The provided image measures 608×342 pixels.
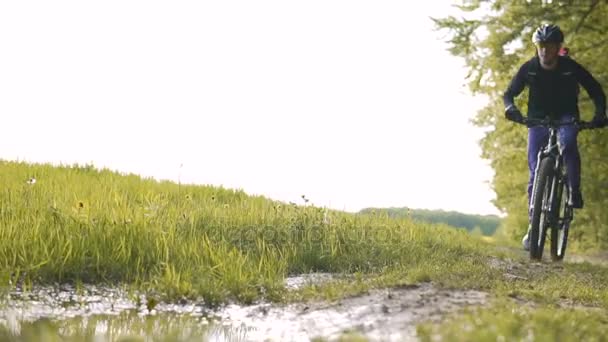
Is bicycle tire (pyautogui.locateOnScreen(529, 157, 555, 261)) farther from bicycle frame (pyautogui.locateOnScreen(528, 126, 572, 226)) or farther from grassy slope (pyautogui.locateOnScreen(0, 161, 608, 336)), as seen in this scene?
grassy slope (pyautogui.locateOnScreen(0, 161, 608, 336))

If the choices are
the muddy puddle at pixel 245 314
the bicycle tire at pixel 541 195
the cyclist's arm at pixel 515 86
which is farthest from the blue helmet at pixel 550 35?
the muddy puddle at pixel 245 314

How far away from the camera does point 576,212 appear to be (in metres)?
19.0

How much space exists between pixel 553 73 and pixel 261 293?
18.5ft

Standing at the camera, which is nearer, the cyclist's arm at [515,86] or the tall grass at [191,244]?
the tall grass at [191,244]

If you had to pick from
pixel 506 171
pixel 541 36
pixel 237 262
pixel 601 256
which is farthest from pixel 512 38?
pixel 237 262

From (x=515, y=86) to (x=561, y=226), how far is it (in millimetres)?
1939

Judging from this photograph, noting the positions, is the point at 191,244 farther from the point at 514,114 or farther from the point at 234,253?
the point at 514,114

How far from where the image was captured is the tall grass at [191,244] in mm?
5824

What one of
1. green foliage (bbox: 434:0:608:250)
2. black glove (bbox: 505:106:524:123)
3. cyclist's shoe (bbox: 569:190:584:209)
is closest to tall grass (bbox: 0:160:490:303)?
cyclist's shoe (bbox: 569:190:584:209)

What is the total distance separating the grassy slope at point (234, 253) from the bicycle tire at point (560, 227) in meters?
0.48

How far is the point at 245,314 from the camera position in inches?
193

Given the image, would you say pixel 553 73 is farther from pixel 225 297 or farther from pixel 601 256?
pixel 601 256

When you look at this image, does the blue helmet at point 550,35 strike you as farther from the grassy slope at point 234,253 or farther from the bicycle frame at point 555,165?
the grassy slope at point 234,253

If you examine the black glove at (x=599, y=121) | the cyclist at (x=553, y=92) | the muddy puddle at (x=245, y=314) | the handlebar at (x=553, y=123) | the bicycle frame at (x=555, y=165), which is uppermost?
Result: the cyclist at (x=553, y=92)
